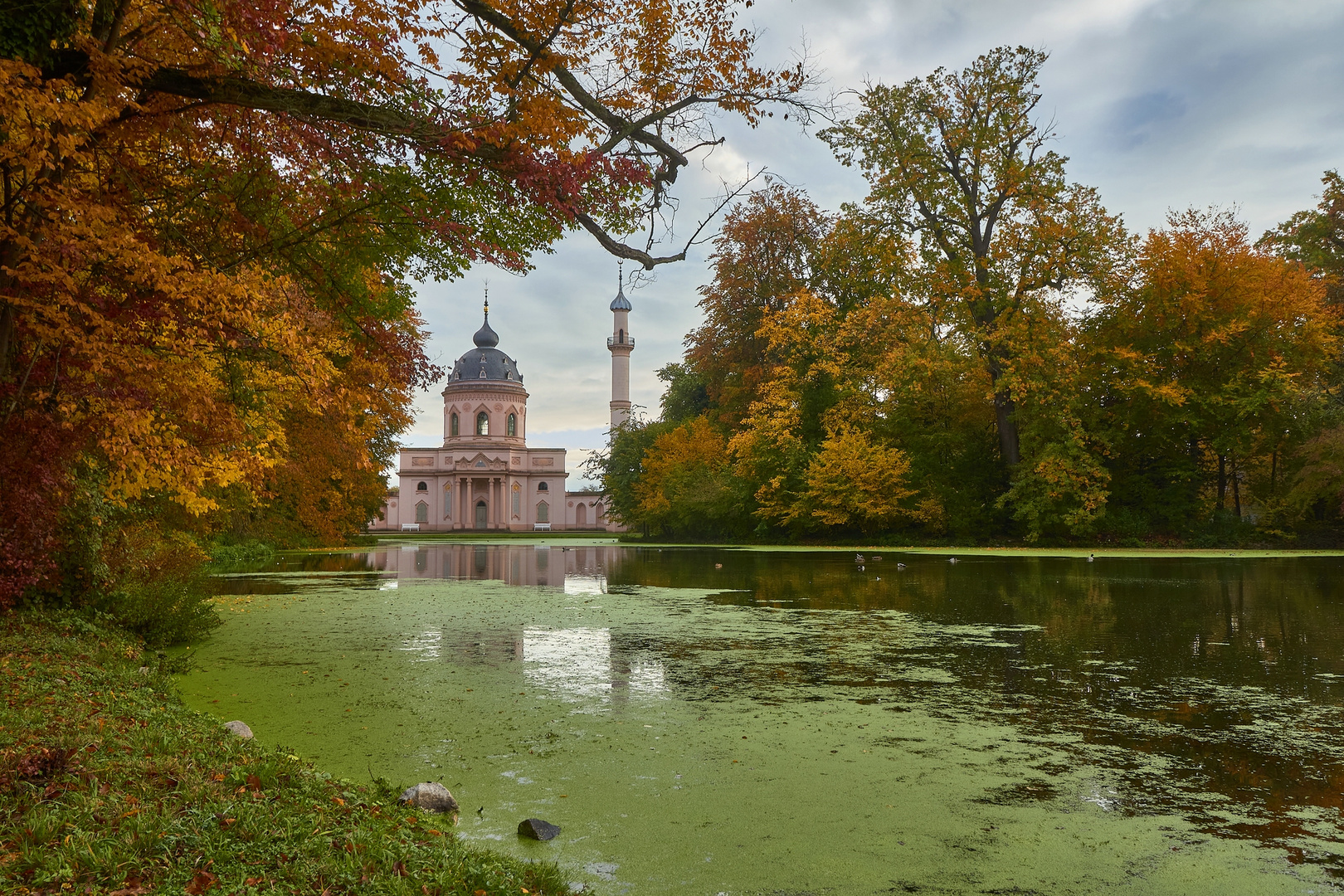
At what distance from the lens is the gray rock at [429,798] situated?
11.3ft

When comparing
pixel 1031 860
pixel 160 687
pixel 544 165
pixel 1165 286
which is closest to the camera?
pixel 1031 860

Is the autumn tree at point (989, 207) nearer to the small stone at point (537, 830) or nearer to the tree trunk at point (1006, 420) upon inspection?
the tree trunk at point (1006, 420)

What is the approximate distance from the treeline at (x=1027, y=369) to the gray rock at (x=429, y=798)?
22.7 m

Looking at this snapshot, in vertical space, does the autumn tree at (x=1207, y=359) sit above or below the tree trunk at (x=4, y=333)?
above

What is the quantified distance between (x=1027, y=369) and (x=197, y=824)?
2406 cm

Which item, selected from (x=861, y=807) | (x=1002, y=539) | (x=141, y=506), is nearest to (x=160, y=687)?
(x=861, y=807)

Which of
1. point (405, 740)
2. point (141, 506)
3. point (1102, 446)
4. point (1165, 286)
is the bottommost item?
point (405, 740)

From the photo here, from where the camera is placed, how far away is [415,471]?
74.1m

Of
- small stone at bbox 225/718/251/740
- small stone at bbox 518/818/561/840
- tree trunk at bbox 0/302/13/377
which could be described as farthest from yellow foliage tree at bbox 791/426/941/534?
small stone at bbox 518/818/561/840

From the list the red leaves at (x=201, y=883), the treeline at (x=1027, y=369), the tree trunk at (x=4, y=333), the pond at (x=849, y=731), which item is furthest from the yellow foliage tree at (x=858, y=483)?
the red leaves at (x=201, y=883)

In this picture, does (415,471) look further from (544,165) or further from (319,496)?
(544,165)

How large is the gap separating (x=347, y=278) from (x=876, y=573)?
11.0m

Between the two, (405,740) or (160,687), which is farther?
(160,687)

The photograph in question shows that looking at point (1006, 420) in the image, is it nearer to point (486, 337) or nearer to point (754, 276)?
point (754, 276)
